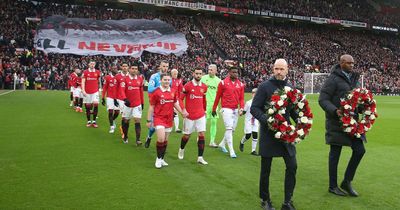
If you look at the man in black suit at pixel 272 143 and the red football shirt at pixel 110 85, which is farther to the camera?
the red football shirt at pixel 110 85

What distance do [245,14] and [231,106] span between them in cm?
5038

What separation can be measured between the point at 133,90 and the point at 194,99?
8.92 feet

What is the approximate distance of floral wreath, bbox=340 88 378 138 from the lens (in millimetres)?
6418

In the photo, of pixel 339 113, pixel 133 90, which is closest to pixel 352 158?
pixel 339 113

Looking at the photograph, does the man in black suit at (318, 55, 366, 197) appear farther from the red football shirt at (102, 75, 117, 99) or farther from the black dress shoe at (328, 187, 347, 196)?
the red football shirt at (102, 75, 117, 99)

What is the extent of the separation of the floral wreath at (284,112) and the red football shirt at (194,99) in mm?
3673

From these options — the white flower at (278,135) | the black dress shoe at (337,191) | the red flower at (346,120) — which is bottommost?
the black dress shoe at (337,191)

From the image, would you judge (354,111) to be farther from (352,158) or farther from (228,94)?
(228,94)

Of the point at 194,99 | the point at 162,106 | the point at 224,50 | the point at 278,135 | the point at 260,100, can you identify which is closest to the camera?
the point at 278,135

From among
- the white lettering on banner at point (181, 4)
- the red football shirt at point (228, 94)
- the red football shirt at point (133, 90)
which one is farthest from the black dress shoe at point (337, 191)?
the white lettering on banner at point (181, 4)

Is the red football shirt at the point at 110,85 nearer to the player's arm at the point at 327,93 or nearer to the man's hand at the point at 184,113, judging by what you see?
the man's hand at the point at 184,113

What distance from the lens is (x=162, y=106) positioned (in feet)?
28.7

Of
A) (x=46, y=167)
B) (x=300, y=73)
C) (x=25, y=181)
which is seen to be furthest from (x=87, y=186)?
(x=300, y=73)

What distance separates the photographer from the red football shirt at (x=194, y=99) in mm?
9383
